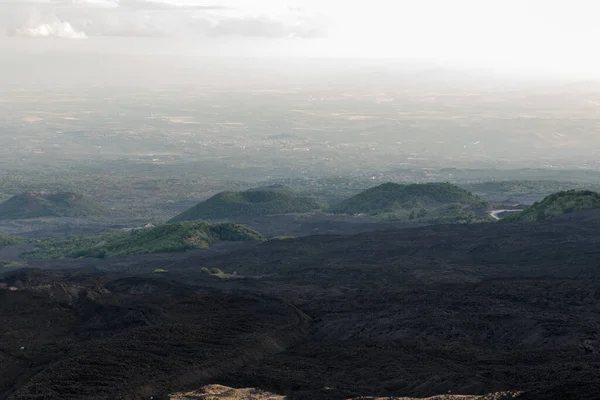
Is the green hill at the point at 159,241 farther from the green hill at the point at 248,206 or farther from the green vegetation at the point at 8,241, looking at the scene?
the green hill at the point at 248,206

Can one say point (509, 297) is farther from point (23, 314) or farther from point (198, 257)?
point (198, 257)

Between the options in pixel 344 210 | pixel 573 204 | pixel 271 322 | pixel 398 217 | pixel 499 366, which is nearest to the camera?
pixel 499 366

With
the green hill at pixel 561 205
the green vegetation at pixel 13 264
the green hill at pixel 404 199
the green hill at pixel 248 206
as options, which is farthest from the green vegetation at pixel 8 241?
the green hill at pixel 561 205

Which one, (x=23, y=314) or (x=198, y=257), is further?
(x=198, y=257)

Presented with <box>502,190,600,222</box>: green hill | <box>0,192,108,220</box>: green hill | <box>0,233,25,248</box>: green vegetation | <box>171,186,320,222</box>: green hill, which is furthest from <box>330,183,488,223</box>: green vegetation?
<box>0,233,25,248</box>: green vegetation

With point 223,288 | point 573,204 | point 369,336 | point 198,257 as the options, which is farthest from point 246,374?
point 573,204

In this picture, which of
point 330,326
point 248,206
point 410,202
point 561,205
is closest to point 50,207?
point 248,206

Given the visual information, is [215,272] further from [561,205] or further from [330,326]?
[561,205]
